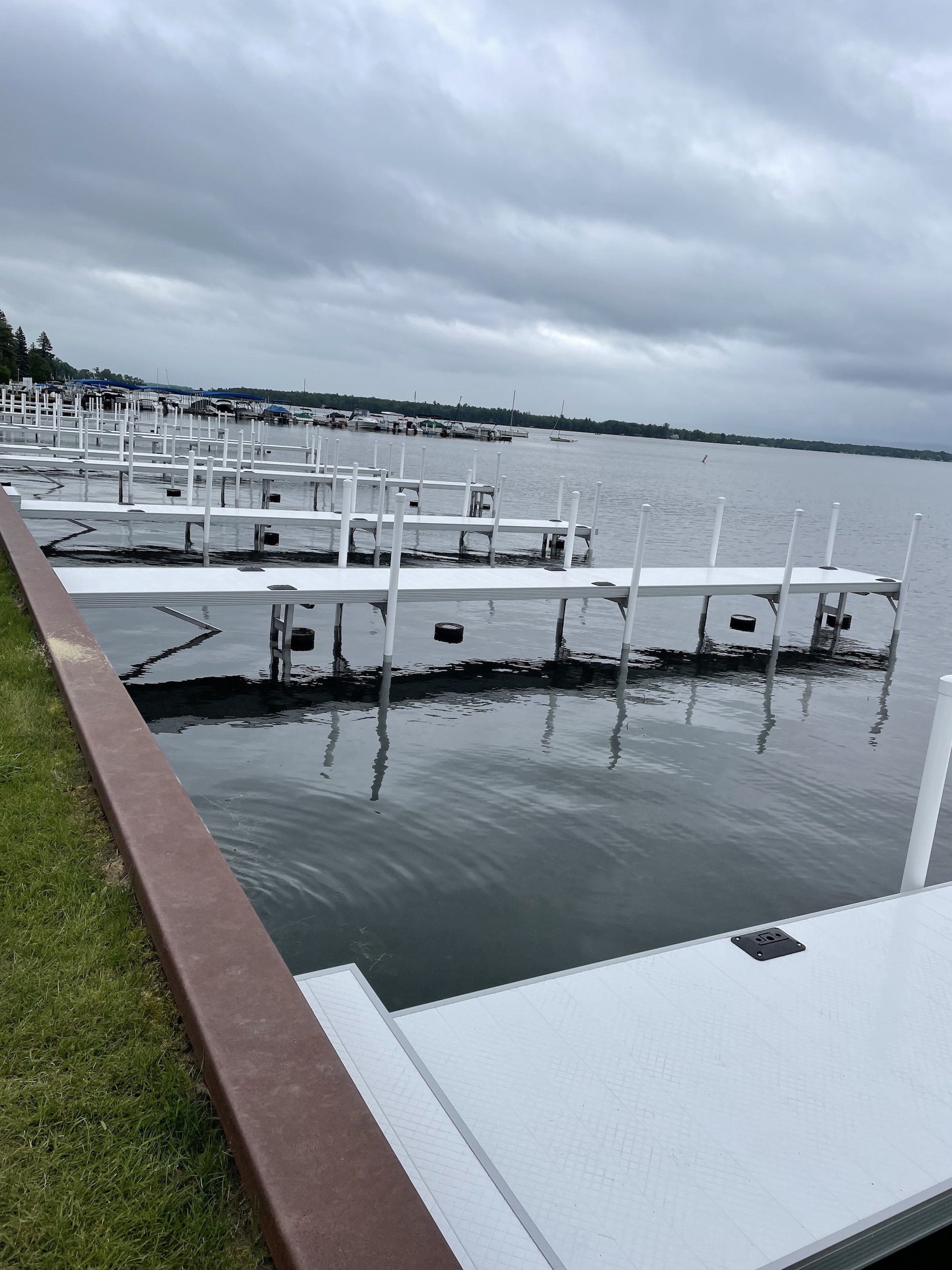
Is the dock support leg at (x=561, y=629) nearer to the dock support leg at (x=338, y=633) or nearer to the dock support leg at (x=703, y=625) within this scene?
the dock support leg at (x=703, y=625)

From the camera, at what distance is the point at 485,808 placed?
7055 millimetres

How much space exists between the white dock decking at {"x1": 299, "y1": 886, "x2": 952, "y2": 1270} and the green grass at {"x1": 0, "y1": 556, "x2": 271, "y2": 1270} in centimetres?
63

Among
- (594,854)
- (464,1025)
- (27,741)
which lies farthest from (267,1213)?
(594,854)

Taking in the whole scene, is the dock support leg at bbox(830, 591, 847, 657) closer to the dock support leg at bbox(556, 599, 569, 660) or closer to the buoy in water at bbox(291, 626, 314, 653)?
the dock support leg at bbox(556, 599, 569, 660)

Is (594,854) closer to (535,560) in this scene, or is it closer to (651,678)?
(651,678)

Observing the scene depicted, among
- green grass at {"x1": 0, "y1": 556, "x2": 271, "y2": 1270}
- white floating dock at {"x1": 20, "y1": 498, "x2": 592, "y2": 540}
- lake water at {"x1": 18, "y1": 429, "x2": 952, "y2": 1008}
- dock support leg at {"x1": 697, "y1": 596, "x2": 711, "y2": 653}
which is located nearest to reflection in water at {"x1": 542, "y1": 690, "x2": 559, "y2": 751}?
lake water at {"x1": 18, "y1": 429, "x2": 952, "y2": 1008}

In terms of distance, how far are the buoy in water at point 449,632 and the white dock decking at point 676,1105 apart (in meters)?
8.08

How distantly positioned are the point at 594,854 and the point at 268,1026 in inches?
170

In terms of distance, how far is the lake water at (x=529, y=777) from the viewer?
5445mm

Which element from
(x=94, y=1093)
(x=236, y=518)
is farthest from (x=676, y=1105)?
(x=236, y=518)

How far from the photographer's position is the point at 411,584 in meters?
11.6

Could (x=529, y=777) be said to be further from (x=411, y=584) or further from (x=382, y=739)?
(x=411, y=584)

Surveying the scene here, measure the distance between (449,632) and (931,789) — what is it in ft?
25.8

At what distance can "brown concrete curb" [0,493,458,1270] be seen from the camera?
1.78m
